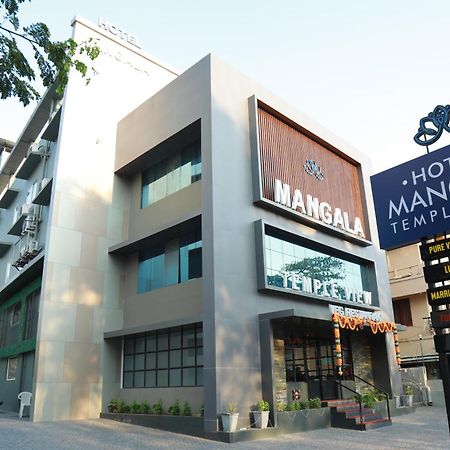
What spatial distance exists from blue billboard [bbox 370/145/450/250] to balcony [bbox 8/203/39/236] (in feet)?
71.2

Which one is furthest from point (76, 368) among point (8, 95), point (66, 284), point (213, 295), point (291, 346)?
Answer: point (8, 95)

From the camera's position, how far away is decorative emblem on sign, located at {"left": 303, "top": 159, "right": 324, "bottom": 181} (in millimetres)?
21984

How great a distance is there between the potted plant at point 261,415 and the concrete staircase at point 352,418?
3051 millimetres

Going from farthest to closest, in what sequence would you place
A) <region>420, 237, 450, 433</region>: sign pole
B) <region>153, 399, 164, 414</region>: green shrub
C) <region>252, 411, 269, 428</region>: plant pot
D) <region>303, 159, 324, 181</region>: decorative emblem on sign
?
<region>303, 159, 324, 181</region>: decorative emblem on sign
<region>153, 399, 164, 414</region>: green shrub
<region>252, 411, 269, 428</region>: plant pot
<region>420, 237, 450, 433</region>: sign pole

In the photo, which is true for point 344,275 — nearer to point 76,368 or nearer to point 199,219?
point 199,219

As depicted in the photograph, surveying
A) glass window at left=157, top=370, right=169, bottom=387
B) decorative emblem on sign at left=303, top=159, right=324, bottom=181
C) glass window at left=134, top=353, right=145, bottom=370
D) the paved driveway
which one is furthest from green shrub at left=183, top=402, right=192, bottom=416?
decorative emblem on sign at left=303, top=159, right=324, bottom=181

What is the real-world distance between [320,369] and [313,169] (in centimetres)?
918

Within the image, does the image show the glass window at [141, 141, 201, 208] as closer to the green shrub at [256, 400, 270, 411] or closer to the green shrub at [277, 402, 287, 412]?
the green shrub at [256, 400, 270, 411]

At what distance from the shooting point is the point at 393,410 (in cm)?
1986

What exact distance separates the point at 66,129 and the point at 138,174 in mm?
3884

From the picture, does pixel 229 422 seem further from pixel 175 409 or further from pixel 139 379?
pixel 139 379

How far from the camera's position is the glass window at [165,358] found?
675 inches

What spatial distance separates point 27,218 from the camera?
25859mm

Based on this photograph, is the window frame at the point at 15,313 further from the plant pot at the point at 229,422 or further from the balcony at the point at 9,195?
the plant pot at the point at 229,422
